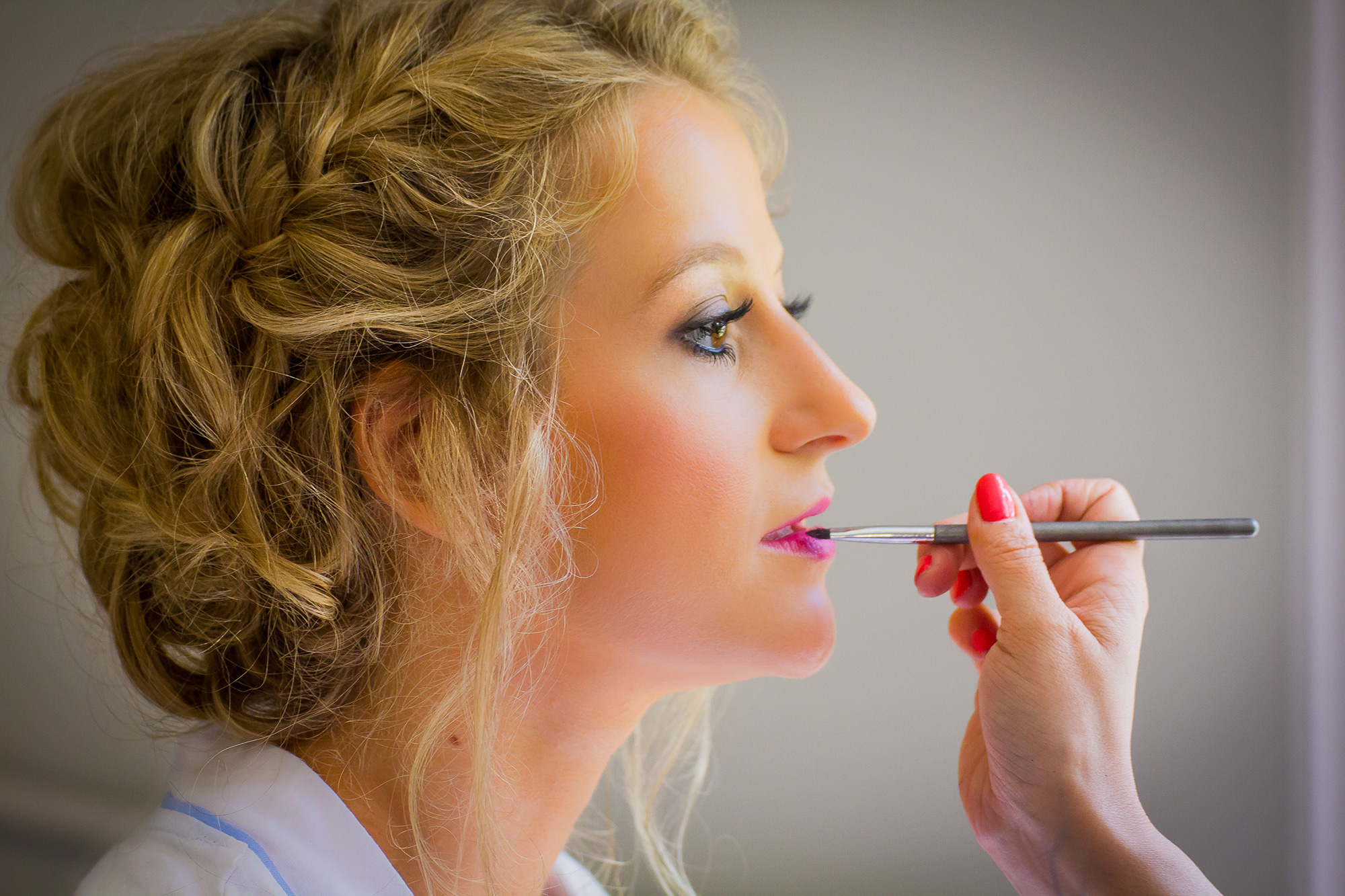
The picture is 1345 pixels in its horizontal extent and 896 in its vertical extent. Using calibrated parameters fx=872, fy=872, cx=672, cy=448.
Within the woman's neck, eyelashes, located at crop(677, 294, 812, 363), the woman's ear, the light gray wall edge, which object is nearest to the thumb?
eyelashes, located at crop(677, 294, 812, 363)

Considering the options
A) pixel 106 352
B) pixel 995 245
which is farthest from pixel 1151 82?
pixel 106 352

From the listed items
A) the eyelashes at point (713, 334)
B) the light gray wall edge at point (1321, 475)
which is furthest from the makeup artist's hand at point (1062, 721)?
the light gray wall edge at point (1321, 475)

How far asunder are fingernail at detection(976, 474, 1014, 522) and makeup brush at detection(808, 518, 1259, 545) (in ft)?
0.22

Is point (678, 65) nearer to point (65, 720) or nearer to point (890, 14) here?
point (890, 14)

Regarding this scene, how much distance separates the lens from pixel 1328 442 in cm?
123

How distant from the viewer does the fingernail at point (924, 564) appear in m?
0.96

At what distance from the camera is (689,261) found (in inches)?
34.5

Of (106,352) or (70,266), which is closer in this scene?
(106,352)

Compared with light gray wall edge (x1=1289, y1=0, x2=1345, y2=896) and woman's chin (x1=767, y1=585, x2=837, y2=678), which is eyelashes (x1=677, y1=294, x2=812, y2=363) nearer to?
woman's chin (x1=767, y1=585, x2=837, y2=678)

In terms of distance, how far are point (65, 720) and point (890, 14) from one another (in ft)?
5.16

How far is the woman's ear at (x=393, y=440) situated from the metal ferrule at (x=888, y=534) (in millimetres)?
414

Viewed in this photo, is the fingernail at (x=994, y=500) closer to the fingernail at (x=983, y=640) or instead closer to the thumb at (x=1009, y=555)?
the thumb at (x=1009, y=555)

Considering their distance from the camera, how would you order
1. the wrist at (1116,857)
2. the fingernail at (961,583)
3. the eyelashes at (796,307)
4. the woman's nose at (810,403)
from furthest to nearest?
the eyelashes at (796,307), the fingernail at (961,583), the woman's nose at (810,403), the wrist at (1116,857)

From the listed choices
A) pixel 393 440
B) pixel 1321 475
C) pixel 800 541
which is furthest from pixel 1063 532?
pixel 393 440
